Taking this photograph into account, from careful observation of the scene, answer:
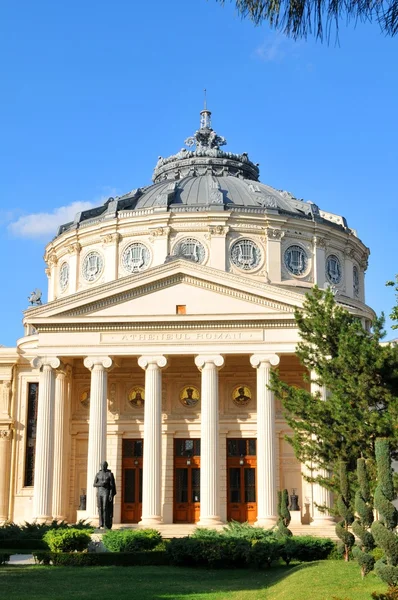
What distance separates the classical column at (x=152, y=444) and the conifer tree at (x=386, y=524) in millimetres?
26095

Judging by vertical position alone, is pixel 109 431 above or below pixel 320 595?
above

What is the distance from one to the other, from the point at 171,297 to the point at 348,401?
16.7 meters

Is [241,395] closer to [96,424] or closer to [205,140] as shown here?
[96,424]

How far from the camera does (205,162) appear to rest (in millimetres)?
69250

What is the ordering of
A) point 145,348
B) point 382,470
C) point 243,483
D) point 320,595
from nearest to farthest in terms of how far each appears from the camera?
1. point 382,470
2. point 320,595
3. point 145,348
4. point 243,483

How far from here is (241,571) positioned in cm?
2873

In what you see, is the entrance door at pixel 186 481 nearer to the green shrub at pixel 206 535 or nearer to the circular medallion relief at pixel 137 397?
the circular medallion relief at pixel 137 397

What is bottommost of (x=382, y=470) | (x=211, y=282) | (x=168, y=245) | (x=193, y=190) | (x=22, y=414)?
(x=382, y=470)

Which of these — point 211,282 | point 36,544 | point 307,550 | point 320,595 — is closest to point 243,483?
point 211,282

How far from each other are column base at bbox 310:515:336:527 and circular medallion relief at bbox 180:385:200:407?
Result: 34.6ft

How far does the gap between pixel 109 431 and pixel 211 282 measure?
35.3ft

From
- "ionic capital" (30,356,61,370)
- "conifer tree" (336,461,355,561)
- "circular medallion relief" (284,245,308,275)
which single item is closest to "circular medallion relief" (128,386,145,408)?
"ionic capital" (30,356,61,370)

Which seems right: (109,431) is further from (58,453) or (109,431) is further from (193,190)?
(193,190)

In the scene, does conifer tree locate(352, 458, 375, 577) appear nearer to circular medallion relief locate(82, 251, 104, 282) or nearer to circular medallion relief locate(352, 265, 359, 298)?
circular medallion relief locate(82, 251, 104, 282)
